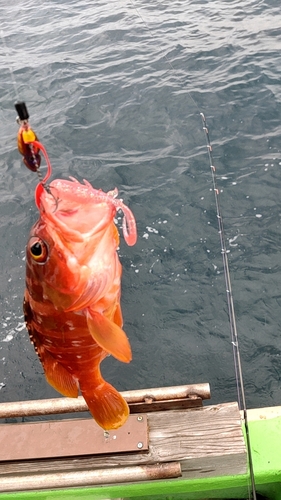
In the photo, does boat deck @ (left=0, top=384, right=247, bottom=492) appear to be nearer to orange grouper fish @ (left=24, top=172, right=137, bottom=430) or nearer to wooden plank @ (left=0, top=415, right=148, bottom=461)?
wooden plank @ (left=0, top=415, right=148, bottom=461)

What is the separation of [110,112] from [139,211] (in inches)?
123

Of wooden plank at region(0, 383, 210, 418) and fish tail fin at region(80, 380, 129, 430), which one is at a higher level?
fish tail fin at region(80, 380, 129, 430)

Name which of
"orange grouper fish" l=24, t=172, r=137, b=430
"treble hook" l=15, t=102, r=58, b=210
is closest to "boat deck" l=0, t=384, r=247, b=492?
"orange grouper fish" l=24, t=172, r=137, b=430

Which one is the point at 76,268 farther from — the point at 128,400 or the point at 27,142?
the point at 128,400

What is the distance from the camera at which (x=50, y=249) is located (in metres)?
1.79

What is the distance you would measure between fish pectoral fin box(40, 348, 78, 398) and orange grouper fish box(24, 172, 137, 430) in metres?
0.18

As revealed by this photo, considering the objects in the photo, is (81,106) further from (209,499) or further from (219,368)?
(209,499)

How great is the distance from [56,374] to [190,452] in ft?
5.02

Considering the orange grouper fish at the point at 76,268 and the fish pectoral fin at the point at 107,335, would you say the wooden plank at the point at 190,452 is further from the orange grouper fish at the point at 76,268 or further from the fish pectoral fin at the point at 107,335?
the fish pectoral fin at the point at 107,335

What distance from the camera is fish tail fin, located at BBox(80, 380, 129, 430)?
7.63 ft

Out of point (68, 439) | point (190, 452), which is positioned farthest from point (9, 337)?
point (190, 452)

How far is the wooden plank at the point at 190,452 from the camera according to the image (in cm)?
326

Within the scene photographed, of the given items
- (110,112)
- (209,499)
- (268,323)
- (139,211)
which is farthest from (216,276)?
(110,112)

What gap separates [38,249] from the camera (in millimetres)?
1799
